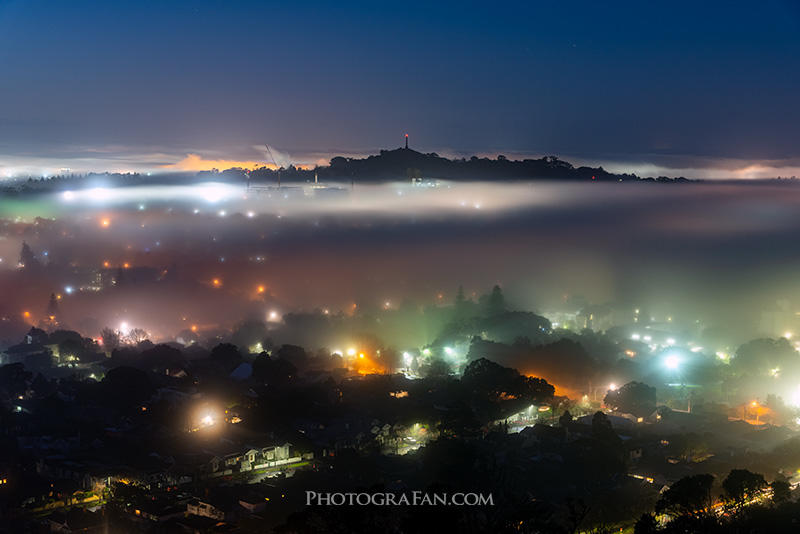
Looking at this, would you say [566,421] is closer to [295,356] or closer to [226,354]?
[295,356]

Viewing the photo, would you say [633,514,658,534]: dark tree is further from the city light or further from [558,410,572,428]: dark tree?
the city light

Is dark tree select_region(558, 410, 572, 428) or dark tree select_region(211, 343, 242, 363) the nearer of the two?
dark tree select_region(558, 410, 572, 428)

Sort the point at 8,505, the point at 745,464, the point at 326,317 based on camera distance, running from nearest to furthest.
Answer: the point at 8,505
the point at 745,464
the point at 326,317

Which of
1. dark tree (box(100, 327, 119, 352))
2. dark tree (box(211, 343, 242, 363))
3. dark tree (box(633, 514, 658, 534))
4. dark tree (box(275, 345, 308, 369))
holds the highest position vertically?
dark tree (box(633, 514, 658, 534))

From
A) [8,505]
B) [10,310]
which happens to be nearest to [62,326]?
[10,310]

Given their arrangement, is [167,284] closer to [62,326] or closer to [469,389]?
[62,326]

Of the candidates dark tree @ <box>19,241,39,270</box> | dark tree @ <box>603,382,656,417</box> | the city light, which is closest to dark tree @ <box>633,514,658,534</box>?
dark tree @ <box>603,382,656,417</box>

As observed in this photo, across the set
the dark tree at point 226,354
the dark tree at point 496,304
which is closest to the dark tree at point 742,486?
the dark tree at point 226,354

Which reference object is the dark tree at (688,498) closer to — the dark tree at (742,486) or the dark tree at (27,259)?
the dark tree at (742,486)
